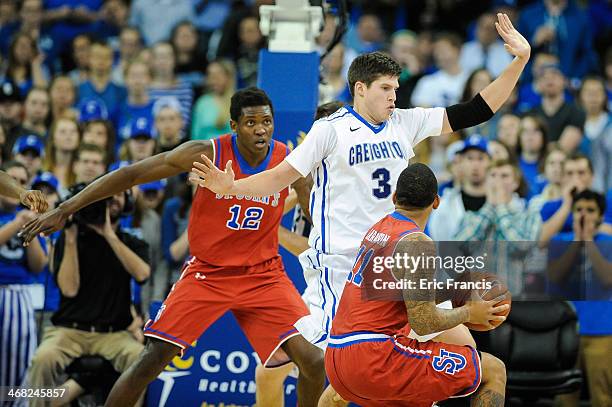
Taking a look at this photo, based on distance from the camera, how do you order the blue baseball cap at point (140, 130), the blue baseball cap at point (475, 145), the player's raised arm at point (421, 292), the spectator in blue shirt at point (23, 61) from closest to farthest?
the player's raised arm at point (421, 292) → the blue baseball cap at point (475, 145) → the blue baseball cap at point (140, 130) → the spectator in blue shirt at point (23, 61)

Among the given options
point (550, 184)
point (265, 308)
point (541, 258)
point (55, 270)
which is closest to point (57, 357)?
point (55, 270)

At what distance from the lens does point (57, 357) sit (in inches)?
316

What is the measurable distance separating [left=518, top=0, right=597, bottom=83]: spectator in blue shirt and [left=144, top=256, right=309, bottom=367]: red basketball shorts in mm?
7583

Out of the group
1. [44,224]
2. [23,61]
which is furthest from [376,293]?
[23,61]

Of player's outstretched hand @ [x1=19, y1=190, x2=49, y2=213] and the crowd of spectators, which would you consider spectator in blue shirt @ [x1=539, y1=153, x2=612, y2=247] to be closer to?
the crowd of spectators

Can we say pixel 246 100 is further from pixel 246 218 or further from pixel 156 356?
pixel 156 356

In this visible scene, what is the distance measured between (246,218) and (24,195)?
58.4 inches

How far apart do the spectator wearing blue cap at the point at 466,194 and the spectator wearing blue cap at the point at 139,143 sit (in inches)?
118

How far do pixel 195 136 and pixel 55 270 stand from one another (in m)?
4.17

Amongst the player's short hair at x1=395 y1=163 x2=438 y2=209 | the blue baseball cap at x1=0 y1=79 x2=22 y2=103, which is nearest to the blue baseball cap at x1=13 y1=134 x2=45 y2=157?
the blue baseball cap at x1=0 y1=79 x2=22 y2=103

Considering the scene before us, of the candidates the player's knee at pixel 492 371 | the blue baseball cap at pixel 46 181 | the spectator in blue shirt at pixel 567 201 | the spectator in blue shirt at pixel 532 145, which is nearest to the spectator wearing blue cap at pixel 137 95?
the blue baseball cap at pixel 46 181

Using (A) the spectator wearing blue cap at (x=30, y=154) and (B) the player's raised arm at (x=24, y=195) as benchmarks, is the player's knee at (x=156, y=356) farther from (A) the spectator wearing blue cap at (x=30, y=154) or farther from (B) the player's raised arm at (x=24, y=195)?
(A) the spectator wearing blue cap at (x=30, y=154)

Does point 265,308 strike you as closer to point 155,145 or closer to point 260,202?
point 260,202

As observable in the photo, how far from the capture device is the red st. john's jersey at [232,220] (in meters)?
7.03
